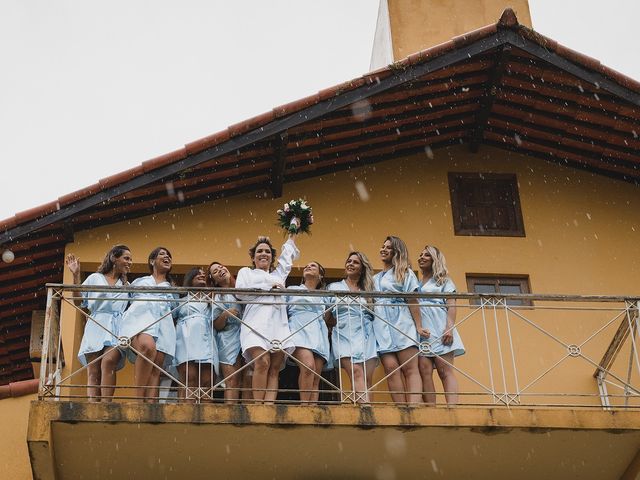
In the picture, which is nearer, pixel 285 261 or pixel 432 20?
pixel 285 261

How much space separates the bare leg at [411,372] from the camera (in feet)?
32.1

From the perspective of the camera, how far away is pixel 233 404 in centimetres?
901

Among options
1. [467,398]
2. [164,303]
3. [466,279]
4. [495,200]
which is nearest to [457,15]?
[495,200]

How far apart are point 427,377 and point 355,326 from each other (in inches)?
32.4

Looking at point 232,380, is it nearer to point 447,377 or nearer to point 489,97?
point 447,377

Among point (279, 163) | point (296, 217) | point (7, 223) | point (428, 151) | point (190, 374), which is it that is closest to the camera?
point (190, 374)

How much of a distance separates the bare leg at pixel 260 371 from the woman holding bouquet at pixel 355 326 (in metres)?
0.67

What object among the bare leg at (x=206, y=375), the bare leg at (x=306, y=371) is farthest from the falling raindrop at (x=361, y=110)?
the bare leg at (x=206, y=375)

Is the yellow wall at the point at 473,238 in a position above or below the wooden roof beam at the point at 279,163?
below

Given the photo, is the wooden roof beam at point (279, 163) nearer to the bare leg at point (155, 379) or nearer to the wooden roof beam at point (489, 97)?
the wooden roof beam at point (489, 97)

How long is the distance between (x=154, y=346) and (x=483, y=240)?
185 inches

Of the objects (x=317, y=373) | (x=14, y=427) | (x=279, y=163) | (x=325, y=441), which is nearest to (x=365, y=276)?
(x=317, y=373)

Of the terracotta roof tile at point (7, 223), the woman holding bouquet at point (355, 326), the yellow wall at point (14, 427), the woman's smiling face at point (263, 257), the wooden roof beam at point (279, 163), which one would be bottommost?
the yellow wall at point (14, 427)

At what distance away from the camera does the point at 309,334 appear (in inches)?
386
